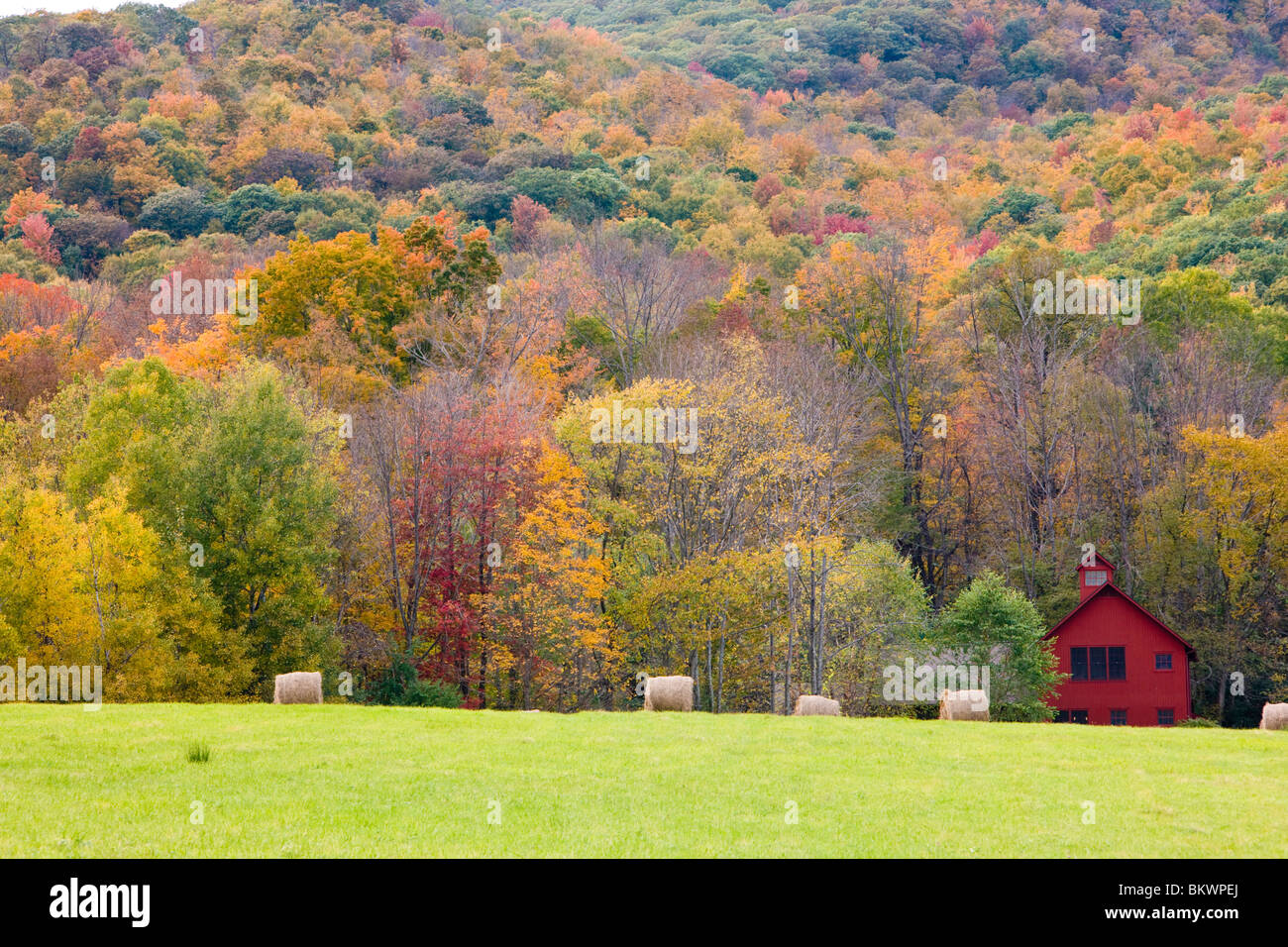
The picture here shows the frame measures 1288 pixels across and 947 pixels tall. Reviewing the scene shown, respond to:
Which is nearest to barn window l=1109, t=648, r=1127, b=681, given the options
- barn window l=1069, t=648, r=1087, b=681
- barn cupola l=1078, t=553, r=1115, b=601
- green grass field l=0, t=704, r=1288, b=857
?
barn window l=1069, t=648, r=1087, b=681

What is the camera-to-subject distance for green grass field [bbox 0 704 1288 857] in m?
14.5

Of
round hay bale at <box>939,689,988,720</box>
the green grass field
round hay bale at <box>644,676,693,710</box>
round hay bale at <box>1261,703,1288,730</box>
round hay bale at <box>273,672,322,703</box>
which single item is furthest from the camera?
round hay bale at <box>644,676,693,710</box>

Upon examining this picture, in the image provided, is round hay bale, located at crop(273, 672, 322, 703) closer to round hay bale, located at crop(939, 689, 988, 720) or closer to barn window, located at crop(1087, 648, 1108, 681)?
round hay bale, located at crop(939, 689, 988, 720)

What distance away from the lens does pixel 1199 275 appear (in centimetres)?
6781

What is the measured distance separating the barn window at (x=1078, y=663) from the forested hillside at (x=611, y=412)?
4.46 m

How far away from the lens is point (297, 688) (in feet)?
88.7

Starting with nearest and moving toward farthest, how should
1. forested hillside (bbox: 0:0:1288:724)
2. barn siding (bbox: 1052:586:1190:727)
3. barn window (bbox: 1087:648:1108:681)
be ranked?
forested hillside (bbox: 0:0:1288:724) < barn siding (bbox: 1052:586:1190:727) < barn window (bbox: 1087:648:1108:681)

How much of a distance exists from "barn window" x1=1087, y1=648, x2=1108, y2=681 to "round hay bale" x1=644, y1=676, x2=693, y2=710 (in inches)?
1216

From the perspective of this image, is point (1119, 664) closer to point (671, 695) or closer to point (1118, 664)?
point (1118, 664)

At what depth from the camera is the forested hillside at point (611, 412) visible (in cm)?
4481

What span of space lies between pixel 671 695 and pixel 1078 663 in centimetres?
3114
